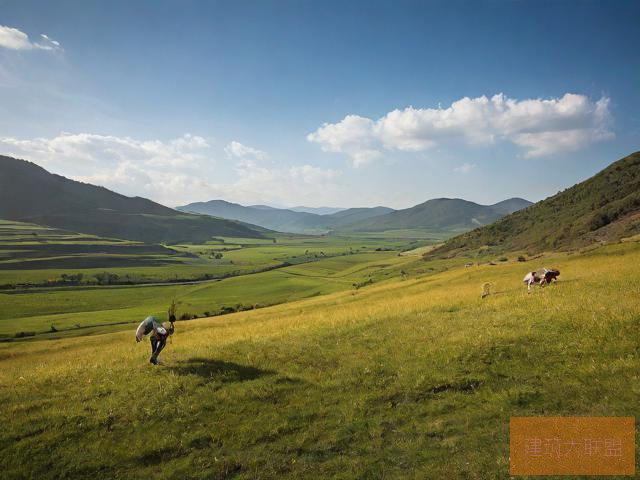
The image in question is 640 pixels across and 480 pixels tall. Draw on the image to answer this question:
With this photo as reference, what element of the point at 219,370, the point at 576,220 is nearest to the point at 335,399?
the point at 219,370

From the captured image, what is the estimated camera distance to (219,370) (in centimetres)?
1823

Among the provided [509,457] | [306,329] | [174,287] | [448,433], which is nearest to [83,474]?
[448,433]

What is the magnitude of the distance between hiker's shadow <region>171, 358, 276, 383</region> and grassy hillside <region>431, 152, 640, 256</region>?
232 ft

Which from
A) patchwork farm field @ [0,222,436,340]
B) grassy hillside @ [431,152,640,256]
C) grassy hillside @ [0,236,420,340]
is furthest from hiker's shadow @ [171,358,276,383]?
grassy hillside @ [431,152,640,256]

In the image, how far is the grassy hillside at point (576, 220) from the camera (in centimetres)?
7556

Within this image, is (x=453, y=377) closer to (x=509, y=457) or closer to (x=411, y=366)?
(x=411, y=366)

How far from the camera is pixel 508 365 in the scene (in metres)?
16.9

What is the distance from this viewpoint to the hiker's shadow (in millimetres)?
17328

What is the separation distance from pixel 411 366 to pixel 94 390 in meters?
14.7

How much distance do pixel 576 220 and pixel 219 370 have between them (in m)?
110

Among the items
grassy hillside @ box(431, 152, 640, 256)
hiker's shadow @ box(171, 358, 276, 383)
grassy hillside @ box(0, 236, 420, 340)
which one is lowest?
grassy hillside @ box(0, 236, 420, 340)

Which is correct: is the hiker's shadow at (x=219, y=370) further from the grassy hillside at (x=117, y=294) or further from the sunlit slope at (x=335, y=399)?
the grassy hillside at (x=117, y=294)

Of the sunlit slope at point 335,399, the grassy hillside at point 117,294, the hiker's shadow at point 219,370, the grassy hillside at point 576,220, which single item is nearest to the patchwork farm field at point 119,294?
the grassy hillside at point 117,294

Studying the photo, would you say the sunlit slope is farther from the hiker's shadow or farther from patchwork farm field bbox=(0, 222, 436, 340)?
patchwork farm field bbox=(0, 222, 436, 340)
